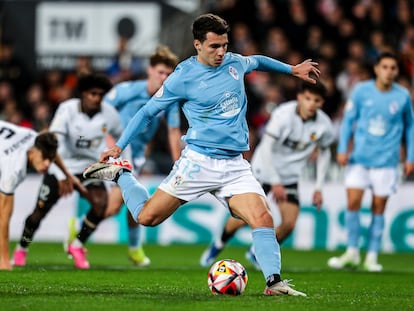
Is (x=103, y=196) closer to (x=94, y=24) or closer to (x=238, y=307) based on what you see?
(x=238, y=307)

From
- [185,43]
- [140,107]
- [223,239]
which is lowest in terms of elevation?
[223,239]

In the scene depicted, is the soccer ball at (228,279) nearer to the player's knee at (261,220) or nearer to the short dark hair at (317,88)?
the player's knee at (261,220)

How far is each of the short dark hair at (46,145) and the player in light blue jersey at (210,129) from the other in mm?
2260

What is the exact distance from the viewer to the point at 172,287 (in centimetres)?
984

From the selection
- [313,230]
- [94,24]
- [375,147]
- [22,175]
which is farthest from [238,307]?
[94,24]

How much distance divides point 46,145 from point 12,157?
39cm

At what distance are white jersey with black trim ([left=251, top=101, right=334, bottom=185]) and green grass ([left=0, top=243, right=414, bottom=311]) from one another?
1226 millimetres

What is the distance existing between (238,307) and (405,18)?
45.9ft

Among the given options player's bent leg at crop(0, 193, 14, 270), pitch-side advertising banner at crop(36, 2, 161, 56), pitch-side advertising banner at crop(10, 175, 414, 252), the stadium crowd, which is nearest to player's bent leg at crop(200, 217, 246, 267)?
player's bent leg at crop(0, 193, 14, 270)

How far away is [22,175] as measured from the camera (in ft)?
37.3

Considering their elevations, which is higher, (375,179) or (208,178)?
(208,178)

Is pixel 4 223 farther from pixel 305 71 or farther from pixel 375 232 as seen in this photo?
pixel 375 232

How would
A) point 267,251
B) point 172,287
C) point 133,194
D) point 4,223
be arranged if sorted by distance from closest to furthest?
point 267,251, point 133,194, point 172,287, point 4,223

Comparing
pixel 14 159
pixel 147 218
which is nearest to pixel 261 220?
pixel 147 218
